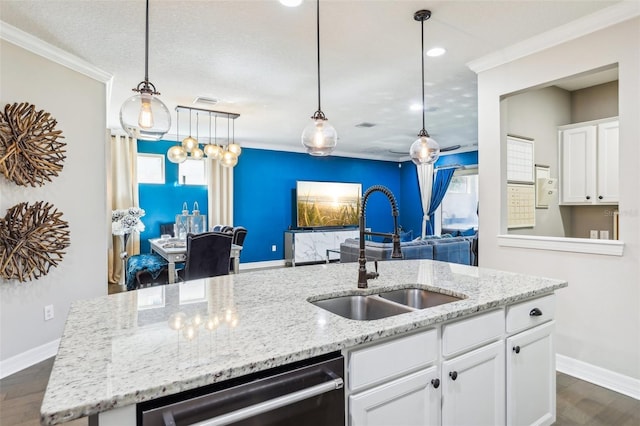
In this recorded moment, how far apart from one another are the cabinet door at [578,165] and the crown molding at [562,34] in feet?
4.30

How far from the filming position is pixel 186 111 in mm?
4961

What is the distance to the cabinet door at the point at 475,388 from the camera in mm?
1434

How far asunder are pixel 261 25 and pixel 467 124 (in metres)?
4.15

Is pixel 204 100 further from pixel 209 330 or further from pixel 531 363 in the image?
pixel 531 363

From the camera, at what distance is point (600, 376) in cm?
257

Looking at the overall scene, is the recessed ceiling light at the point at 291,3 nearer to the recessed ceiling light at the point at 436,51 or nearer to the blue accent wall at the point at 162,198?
the recessed ceiling light at the point at 436,51

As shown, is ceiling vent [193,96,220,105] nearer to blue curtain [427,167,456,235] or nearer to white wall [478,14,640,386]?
white wall [478,14,640,386]

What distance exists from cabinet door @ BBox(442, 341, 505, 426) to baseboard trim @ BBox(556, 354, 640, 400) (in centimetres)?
147

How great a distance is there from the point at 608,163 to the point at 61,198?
5168mm

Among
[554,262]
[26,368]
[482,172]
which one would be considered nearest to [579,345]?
[554,262]

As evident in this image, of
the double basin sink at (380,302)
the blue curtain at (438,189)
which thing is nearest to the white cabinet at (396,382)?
the double basin sink at (380,302)

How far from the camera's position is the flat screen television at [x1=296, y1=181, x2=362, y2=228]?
7883 mm

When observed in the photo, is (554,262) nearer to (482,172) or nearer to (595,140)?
(482,172)

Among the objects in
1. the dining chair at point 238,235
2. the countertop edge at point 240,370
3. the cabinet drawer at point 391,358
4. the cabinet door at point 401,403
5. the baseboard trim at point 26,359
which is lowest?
the baseboard trim at point 26,359
